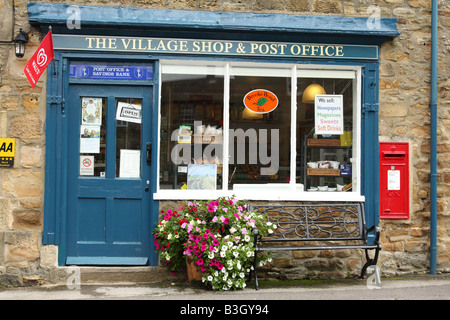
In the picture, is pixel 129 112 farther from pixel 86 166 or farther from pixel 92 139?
pixel 86 166

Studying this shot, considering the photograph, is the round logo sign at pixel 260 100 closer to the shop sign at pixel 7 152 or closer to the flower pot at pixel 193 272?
the flower pot at pixel 193 272

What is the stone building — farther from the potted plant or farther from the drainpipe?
the potted plant

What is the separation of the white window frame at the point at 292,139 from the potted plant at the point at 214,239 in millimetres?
396

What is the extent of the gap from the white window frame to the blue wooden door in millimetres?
282

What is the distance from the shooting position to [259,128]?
6.00 meters

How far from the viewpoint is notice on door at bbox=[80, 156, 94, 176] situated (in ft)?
18.7

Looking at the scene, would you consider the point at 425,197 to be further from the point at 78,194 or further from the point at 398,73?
the point at 78,194

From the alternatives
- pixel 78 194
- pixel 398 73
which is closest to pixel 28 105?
pixel 78 194

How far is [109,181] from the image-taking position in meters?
5.70

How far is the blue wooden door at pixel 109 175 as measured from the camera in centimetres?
566

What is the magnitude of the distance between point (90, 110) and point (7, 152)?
114 cm

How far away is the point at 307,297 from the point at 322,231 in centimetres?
110

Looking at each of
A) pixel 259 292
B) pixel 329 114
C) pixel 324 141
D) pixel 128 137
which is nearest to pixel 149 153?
pixel 128 137

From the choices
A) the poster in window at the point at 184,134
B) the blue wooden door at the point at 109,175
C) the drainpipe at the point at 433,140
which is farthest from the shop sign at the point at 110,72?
the drainpipe at the point at 433,140
